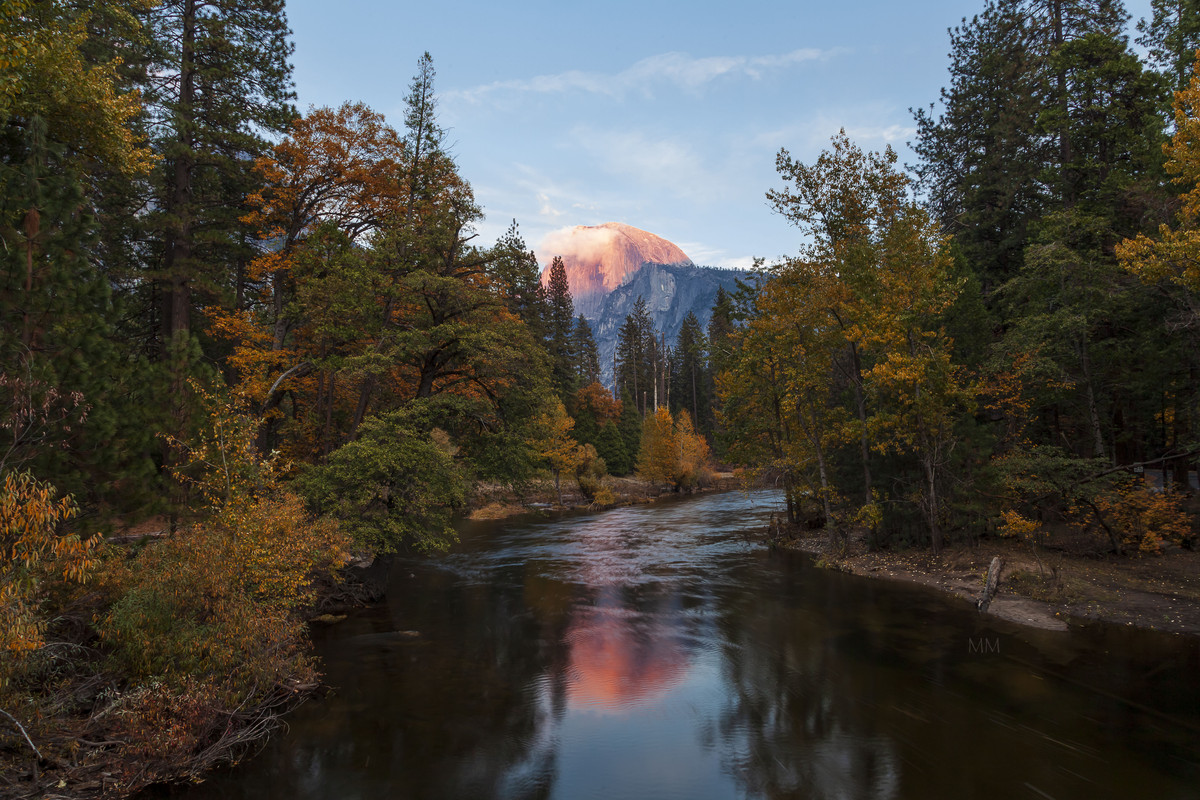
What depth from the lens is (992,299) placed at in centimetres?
2491

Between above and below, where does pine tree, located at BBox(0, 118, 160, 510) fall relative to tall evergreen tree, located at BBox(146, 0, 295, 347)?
below

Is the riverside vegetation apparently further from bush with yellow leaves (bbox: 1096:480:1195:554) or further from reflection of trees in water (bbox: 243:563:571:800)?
reflection of trees in water (bbox: 243:563:571:800)

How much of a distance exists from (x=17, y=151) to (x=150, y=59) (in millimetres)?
7927

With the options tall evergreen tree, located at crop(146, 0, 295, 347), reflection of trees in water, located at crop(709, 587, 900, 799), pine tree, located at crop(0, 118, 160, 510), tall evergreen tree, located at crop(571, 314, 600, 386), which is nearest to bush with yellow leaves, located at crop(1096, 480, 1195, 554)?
reflection of trees in water, located at crop(709, 587, 900, 799)

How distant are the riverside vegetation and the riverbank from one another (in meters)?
0.51

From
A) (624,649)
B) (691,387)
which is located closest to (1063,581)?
(624,649)

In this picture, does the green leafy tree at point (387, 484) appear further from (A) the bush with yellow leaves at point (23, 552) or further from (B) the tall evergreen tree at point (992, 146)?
(B) the tall evergreen tree at point (992, 146)

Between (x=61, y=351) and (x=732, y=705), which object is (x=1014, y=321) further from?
(x=61, y=351)

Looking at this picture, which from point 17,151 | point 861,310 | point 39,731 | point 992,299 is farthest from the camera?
point 992,299

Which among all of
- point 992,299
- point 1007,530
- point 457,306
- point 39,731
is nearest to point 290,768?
point 39,731

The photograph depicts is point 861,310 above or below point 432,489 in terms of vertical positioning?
above

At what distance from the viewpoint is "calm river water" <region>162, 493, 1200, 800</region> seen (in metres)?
9.00

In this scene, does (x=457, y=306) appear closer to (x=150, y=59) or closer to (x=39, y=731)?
(x=150, y=59)

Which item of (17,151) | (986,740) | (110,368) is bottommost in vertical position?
(986,740)
